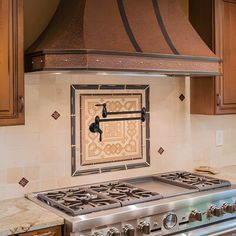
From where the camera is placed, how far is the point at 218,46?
311 centimetres

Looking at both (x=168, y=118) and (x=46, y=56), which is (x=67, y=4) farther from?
(x=168, y=118)

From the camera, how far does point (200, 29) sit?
321cm

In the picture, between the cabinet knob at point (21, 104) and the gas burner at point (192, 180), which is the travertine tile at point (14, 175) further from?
the gas burner at point (192, 180)

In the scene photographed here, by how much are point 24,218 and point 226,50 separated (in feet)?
6.29

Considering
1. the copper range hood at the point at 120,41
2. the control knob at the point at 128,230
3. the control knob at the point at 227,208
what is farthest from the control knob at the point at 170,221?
the copper range hood at the point at 120,41

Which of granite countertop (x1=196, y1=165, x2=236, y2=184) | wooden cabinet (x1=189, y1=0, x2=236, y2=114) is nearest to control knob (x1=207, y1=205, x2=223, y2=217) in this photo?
granite countertop (x1=196, y1=165, x2=236, y2=184)

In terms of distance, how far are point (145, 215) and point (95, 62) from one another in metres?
0.86

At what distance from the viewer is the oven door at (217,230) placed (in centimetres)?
250

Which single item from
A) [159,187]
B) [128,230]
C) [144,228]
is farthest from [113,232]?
[159,187]

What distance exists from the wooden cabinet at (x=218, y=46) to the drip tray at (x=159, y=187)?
66 centimetres

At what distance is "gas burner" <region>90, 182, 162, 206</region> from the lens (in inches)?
94.8

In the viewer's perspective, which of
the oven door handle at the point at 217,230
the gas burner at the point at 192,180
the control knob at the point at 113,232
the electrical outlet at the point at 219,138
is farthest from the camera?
the electrical outlet at the point at 219,138

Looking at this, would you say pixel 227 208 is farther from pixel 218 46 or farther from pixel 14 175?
pixel 14 175

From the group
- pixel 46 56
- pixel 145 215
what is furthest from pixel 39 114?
pixel 145 215
